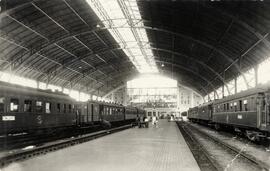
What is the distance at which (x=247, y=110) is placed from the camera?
827 inches

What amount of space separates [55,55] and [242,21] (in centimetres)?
2805

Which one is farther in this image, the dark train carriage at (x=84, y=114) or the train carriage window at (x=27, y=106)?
the dark train carriage at (x=84, y=114)

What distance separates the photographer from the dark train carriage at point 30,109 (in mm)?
16980

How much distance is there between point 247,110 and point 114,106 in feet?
91.0

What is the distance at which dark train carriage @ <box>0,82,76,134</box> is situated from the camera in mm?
16980

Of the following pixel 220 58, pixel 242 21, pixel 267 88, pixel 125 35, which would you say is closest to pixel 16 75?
pixel 125 35

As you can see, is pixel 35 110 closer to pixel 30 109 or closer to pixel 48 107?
pixel 30 109

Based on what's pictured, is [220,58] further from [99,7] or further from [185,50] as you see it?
[99,7]

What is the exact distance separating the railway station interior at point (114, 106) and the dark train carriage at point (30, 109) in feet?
0.20

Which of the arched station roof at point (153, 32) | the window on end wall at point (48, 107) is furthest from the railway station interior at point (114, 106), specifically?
the arched station roof at point (153, 32)

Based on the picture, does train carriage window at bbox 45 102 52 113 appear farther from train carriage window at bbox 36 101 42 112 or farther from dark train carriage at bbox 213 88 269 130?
dark train carriage at bbox 213 88 269 130

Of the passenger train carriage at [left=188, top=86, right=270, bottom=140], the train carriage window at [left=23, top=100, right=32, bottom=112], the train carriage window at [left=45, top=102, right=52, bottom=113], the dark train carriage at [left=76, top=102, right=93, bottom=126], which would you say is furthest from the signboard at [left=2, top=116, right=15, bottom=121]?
the passenger train carriage at [left=188, top=86, right=270, bottom=140]

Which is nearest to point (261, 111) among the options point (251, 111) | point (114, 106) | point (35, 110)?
point (251, 111)

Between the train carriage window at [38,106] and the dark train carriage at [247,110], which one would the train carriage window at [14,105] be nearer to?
the train carriage window at [38,106]
